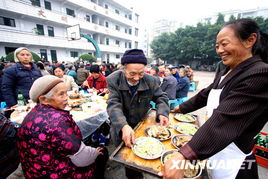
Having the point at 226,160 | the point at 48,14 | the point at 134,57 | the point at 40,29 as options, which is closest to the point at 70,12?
the point at 48,14

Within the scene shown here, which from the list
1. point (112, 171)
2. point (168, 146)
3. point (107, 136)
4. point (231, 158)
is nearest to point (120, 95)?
point (168, 146)

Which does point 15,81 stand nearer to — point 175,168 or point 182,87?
point 175,168

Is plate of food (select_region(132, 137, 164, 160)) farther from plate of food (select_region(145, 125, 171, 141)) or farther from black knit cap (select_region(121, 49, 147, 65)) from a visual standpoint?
black knit cap (select_region(121, 49, 147, 65))

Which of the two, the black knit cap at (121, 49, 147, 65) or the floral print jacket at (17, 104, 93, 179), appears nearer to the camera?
the floral print jacket at (17, 104, 93, 179)

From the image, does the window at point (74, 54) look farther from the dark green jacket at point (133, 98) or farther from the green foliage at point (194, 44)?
the dark green jacket at point (133, 98)

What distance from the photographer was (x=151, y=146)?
138 cm

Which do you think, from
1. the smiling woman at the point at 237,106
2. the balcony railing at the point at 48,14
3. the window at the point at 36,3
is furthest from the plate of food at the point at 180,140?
Answer: the window at the point at 36,3

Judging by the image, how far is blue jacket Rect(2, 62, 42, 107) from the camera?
3.10m

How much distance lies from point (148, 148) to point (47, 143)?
1115 mm

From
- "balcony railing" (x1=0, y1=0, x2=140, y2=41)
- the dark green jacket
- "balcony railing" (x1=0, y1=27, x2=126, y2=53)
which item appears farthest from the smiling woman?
"balcony railing" (x1=0, y1=0, x2=140, y2=41)

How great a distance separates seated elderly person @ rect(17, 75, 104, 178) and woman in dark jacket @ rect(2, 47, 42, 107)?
7.43 ft

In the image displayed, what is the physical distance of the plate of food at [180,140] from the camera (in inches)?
55.1

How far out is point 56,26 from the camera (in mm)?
19609

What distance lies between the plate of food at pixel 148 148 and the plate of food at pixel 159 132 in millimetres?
96
